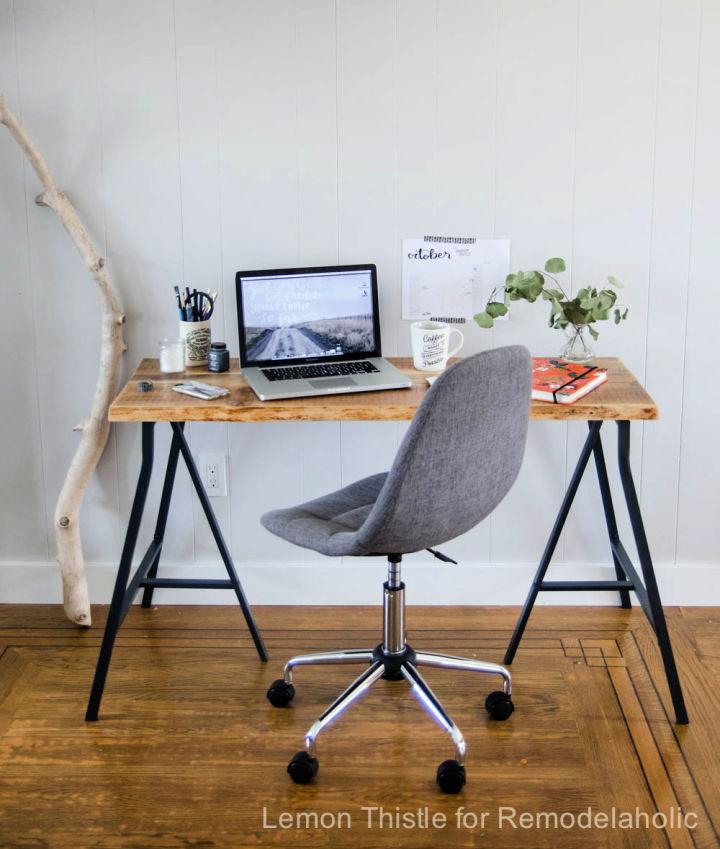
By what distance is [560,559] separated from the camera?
3139mm

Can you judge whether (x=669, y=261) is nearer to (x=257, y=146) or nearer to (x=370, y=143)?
(x=370, y=143)

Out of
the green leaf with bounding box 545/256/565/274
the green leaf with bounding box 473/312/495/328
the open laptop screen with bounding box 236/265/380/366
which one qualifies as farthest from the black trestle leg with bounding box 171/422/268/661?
the green leaf with bounding box 545/256/565/274

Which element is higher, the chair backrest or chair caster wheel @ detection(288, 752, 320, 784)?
the chair backrest

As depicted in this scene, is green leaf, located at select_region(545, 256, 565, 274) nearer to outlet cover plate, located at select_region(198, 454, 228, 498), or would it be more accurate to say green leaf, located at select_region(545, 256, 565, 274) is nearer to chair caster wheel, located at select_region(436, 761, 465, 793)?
outlet cover plate, located at select_region(198, 454, 228, 498)

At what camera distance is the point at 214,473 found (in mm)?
3078

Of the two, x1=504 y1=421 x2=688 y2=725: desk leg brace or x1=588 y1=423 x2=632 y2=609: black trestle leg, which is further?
x1=588 y1=423 x2=632 y2=609: black trestle leg

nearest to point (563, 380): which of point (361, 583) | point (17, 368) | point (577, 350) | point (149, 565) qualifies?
point (577, 350)

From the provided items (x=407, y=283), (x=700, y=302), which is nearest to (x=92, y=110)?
(x=407, y=283)

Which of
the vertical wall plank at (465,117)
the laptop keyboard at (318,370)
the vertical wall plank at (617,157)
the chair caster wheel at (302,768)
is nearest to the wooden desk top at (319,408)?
the laptop keyboard at (318,370)

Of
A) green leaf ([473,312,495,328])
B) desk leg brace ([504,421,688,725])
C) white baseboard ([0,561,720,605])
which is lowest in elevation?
white baseboard ([0,561,720,605])

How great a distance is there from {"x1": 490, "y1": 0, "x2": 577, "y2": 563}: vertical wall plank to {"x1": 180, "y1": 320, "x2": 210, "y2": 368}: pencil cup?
78 cm

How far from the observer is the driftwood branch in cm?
282

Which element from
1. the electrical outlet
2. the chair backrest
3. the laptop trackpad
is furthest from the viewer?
the electrical outlet

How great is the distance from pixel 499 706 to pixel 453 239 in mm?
1204
